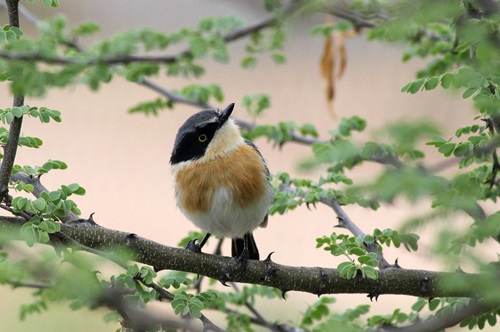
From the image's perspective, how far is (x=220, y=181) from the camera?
367cm

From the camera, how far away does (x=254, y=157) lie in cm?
387

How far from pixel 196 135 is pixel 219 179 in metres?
0.32

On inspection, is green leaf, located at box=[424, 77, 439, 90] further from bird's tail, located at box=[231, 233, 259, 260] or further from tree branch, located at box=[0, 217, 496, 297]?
bird's tail, located at box=[231, 233, 259, 260]

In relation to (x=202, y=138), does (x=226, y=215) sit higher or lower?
lower

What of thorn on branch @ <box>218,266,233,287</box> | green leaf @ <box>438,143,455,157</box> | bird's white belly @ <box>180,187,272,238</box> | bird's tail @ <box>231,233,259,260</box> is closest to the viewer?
green leaf @ <box>438,143,455,157</box>

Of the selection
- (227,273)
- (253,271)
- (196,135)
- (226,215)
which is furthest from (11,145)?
(196,135)

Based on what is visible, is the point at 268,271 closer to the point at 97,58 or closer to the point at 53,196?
the point at 53,196

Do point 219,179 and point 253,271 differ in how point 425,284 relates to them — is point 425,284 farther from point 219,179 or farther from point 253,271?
point 219,179

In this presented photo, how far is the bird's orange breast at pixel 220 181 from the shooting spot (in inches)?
143

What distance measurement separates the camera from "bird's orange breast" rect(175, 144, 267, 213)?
3643 mm

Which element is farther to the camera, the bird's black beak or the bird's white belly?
the bird's black beak

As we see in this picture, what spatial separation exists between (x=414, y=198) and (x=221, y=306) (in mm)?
2070

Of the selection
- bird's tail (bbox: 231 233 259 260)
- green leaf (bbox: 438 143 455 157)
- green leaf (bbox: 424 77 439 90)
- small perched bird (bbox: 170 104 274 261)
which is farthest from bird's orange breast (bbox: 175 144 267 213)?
green leaf (bbox: 424 77 439 90)

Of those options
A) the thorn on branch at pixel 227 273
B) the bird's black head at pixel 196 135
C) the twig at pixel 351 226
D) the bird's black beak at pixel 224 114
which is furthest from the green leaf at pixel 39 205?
the bird's black beak at pixel 224 114
